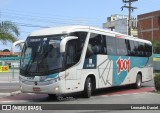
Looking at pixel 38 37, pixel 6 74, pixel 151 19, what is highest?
pixel 151 19

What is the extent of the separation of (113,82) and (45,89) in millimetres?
5478

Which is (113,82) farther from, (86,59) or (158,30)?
(158,30)

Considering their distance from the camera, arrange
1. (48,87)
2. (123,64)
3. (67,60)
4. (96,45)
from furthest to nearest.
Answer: (123,64)
(96,45)
(67,60)
(48,87)

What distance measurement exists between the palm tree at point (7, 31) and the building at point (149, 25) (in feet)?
158

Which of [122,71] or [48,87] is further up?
[122,71]

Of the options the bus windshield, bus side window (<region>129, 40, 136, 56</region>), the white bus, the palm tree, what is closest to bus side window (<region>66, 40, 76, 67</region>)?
the white bus

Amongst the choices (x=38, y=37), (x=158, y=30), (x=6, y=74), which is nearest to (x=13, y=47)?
(x=38, y=37)

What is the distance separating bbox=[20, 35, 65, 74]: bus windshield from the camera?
16562mm

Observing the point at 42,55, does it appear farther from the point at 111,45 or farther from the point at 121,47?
the point at 121,47

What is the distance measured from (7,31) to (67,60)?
27195 mm

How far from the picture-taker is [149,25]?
9069 centimetres

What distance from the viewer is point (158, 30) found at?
286ft

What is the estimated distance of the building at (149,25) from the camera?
Answer: 286 ft

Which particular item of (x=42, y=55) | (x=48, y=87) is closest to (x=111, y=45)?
(x=42, y=55)
